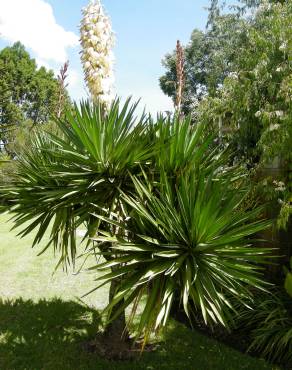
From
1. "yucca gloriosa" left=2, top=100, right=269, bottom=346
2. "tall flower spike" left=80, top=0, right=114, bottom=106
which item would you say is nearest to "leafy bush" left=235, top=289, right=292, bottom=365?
"yucca gloriosa" left=2, top=100, right=269, bottom=346

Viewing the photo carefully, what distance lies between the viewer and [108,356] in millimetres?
4766

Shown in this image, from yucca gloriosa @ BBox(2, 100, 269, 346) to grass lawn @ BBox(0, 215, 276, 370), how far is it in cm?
116

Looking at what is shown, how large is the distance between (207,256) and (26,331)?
3200mm

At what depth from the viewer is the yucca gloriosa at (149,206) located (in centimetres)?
334

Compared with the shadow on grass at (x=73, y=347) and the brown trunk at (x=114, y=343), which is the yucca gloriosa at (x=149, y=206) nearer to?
the brown trunk at (x=114, y=343)

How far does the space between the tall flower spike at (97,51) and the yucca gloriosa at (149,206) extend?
1.74m

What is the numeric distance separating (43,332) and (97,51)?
4412mm

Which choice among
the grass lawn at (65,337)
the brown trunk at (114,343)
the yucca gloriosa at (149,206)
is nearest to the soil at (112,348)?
the brown trunk at (114,343)

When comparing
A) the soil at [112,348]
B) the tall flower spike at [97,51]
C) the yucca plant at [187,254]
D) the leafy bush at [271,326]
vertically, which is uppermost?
the tall flower spike at [97,51]

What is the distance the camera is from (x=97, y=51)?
6.67m

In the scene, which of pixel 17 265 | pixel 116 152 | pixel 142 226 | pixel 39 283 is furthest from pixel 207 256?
pixel 17 265

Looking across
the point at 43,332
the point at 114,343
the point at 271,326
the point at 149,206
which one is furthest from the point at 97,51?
the point at 271,326

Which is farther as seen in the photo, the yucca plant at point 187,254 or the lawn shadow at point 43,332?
the lawn shadow at point 43,332

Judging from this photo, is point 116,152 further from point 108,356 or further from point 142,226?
point 108,356
